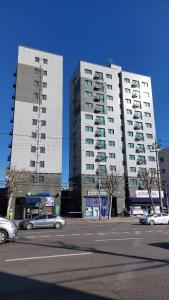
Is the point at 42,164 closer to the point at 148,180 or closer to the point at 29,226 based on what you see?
the point at 148,180

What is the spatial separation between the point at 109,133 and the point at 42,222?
42745 millimetres

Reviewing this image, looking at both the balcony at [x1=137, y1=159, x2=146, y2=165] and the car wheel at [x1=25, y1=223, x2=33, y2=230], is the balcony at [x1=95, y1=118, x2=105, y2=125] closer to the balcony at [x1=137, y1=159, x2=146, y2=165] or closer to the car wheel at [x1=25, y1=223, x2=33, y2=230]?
the balcony at [x1=137, y1=159, x2=146, y2=165]

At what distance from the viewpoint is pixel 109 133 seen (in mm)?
67375

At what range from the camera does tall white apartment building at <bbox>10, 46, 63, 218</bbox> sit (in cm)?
5691

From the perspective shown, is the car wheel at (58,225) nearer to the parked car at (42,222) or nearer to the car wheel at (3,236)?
the parked car at (42,222)

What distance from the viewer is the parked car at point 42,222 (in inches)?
1050

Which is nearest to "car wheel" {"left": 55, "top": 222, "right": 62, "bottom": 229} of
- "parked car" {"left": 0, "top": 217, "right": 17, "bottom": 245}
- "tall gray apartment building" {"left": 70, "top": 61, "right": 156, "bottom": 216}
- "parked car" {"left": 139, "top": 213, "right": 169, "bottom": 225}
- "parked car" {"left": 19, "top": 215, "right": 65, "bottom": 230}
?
"parked car" {"left": 19, "top": 215, "right": 65, "bottom": 230}

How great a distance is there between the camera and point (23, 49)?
213 feet

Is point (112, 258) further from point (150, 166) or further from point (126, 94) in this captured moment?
point (126, 94)

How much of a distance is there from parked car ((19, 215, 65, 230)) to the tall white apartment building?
2842 cm

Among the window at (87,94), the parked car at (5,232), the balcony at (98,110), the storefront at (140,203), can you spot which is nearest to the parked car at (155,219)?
the parked car at (5,232)

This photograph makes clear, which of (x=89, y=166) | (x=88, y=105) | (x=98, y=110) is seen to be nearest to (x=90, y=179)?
(x=89, y=166)

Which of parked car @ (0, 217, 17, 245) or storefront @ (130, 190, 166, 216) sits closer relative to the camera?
parked car @ (0, 217, 17, 245)

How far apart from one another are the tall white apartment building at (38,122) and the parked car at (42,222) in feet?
93.2
